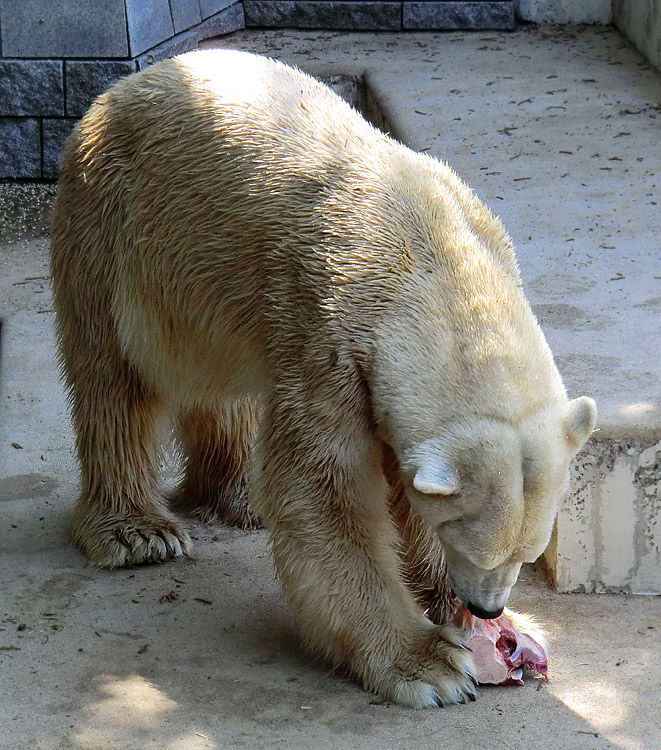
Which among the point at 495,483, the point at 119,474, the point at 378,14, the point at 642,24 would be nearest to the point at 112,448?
the point at 119,474

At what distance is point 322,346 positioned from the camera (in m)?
3.28

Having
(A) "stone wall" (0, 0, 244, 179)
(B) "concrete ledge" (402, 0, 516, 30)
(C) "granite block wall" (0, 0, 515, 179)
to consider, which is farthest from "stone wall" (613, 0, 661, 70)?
→ (A) "stone wall" (0, 0, 244, 179)

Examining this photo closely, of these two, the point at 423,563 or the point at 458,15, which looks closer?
the point at 423,563

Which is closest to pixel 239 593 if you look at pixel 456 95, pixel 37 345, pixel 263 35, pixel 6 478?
pixel 6 478

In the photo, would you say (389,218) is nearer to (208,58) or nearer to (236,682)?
(208,58)

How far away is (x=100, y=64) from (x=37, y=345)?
2629 mm

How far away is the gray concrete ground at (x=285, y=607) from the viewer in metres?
3.32

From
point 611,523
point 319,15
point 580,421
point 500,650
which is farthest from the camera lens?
point 319,15

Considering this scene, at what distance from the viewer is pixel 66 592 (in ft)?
13.5

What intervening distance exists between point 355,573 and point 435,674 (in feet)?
1.19

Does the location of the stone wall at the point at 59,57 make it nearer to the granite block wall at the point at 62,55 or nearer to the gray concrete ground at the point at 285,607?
the granite block wall at the point at 62,55

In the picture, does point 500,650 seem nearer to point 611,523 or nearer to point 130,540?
point 611,523

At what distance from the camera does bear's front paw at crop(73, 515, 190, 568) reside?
14.0ft

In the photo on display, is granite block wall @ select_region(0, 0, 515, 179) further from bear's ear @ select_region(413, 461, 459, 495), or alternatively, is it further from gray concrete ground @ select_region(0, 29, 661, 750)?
bear's ear @ select_region(413, 461, 459, 495)
